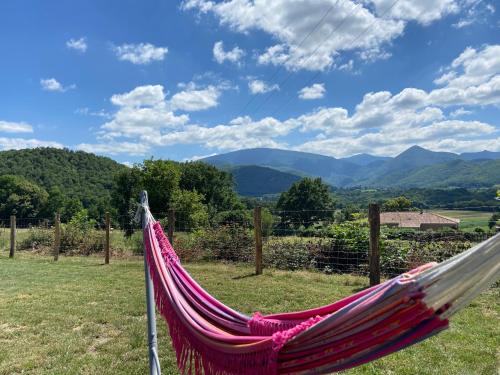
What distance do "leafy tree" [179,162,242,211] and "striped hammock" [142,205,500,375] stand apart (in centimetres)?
3622

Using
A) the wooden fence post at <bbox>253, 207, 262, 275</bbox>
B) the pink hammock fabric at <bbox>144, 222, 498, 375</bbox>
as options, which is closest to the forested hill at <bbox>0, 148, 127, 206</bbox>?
the wooden fence post at <bbox>253, 207, 262, 275</bbox>

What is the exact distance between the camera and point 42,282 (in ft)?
21.6

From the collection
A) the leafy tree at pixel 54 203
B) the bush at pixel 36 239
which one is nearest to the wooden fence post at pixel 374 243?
the bush at pixel 36 239

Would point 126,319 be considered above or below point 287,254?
below

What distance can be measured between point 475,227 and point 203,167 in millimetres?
36500

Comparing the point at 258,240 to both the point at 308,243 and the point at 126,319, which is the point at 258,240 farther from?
the point at 126,319

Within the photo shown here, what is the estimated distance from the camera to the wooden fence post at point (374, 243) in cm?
550

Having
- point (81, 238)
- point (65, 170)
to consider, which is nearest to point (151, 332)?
point (81, 238)

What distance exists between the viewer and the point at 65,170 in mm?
59719

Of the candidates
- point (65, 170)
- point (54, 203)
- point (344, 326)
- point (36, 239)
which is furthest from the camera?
point (65, 170)

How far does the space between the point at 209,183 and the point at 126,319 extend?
36798 millimetres

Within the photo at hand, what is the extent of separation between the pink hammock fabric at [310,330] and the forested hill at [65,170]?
172 feet

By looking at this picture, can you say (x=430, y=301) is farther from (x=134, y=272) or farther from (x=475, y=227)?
(x=134, y=272)

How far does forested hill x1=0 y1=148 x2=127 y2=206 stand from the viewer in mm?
54281
